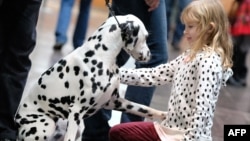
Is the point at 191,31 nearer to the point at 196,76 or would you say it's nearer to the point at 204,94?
the point at 196,76

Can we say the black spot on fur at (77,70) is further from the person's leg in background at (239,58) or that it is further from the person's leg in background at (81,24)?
the person's leg in background at (239,58)

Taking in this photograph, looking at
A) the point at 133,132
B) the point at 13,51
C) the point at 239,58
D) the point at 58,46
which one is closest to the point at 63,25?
the point at 58,46

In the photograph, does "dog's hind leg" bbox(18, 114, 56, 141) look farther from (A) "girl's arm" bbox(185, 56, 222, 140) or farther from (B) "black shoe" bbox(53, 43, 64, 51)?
(B) "black shoe" bbox(53, 43, 64, 51)

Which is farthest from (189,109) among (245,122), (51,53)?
(51,53)

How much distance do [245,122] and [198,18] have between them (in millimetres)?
2172

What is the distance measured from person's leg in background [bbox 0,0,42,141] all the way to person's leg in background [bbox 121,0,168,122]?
2.17ft

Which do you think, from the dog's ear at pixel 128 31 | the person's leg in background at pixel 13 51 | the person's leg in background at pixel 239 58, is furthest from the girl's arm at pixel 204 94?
the person's leg in background at pixel 239 58

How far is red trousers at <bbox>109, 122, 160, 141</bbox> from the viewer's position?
2.71 meters

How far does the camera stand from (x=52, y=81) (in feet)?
7.63

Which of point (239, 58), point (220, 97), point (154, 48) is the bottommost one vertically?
point (220, 97)

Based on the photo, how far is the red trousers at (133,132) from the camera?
271 centimetres

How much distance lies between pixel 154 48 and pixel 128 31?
71 centimetres

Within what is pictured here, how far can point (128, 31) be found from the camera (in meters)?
2.32

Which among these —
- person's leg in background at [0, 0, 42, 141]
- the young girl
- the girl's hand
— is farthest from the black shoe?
the young girl
